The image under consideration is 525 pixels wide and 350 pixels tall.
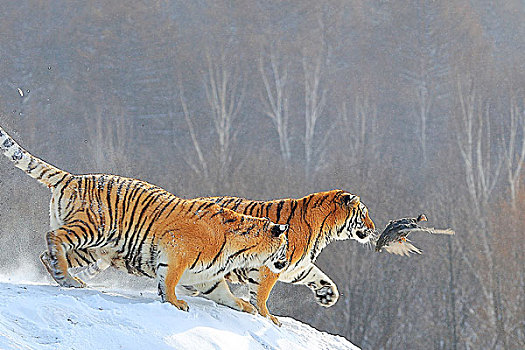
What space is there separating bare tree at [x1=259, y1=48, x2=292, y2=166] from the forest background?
0.04 m

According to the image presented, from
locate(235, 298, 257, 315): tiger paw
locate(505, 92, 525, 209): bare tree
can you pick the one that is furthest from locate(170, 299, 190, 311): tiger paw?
locate(505, 92, 525, 209): bare tree

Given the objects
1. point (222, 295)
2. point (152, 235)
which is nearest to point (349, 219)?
point (222, 295)

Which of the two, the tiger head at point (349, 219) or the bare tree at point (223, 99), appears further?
the bare tree at point (223, 99)

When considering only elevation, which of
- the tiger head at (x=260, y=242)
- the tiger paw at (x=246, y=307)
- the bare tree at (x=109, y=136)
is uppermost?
the bare tree at (x=109, y=136)

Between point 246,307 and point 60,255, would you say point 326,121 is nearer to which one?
point 246,307

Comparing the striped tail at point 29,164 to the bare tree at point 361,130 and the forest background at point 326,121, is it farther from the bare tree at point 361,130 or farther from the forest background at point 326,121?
the bare tree at point 361,130

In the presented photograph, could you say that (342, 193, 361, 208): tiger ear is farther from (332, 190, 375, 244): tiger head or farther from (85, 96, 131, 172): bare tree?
(85, 96, 131, 172): bare tree

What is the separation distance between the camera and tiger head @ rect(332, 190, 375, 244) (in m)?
4.89

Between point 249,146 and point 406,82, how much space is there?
4010 mm

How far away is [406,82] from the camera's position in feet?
46.6

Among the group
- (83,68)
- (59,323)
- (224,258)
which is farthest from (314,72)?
(59,323)

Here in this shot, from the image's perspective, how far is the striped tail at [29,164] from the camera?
4.21 metres

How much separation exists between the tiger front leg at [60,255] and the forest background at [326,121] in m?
6.73

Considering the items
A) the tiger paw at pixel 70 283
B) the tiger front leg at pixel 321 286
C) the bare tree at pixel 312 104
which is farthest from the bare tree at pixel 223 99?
the tiger paw at pixel 70 283
